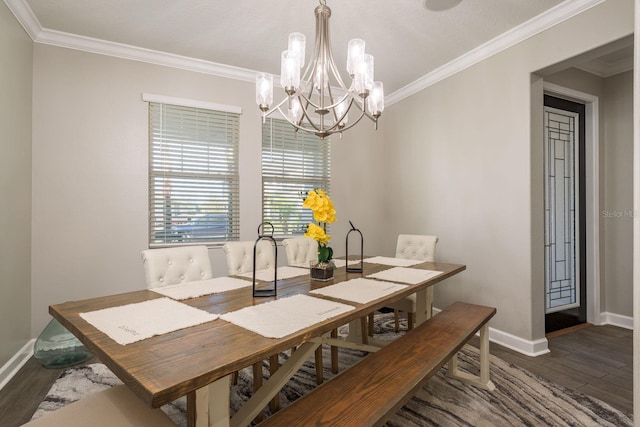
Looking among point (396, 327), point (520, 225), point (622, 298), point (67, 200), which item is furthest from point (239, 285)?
point (622, 298)

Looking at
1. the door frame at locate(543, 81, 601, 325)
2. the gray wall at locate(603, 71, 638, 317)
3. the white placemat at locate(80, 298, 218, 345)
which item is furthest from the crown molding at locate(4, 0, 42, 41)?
the gray wall at locate(603, 71, 638, 317)

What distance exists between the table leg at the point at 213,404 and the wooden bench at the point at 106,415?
186 millimetres

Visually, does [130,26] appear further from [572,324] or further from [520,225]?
[572,324]

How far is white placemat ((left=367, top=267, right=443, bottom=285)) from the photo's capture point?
6.90 feet

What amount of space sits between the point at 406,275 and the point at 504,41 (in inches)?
92.9

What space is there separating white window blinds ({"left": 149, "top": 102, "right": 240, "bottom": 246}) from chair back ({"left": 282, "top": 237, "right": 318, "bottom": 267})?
3.18 feet

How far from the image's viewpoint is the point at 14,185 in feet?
8.28

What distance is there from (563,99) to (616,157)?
854mm

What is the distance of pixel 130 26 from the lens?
110 inches

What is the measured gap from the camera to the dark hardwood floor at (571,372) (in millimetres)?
2076

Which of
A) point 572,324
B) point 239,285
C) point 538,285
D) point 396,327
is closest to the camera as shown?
point 239,285

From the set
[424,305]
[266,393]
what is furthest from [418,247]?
[266,393]

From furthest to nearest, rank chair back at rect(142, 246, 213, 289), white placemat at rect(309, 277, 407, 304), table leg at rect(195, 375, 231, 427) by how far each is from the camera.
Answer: chair back at rect(142, 246, 213, 289), white placemat at rect(309, 277, 407, 304), table leg at rect(195, 375, 231, 427)

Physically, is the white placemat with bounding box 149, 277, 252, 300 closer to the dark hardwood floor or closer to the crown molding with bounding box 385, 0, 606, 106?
the dark hardwood floor
